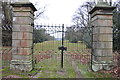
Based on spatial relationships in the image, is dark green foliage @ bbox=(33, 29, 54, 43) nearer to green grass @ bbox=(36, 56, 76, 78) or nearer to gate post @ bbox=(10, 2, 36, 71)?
gate post @ bbox=(10, 2, 36, 71)

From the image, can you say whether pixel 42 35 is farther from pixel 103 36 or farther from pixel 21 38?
pixel 103 36

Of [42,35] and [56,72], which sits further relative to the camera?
[42,35]

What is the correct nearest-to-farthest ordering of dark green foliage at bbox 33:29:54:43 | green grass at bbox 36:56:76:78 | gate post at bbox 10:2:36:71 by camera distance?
green grass at bbox 36:56:76:78
gate post at bbox 10:2:36:71
dark green foliage at bbox 33:29:54:43

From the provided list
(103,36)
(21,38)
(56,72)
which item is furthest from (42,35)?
(103,36)

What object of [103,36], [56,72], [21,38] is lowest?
[56,72]

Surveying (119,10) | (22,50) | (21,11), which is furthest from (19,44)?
(119,10)

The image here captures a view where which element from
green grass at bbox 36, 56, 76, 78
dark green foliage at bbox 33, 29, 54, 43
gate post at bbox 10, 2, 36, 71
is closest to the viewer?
green grass at bbox 36, 56, 76, 78

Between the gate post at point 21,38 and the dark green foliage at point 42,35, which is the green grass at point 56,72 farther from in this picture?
the dark green foliage at point 42,35

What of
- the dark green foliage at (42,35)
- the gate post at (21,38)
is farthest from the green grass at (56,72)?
the dark green foliage at (42,35)

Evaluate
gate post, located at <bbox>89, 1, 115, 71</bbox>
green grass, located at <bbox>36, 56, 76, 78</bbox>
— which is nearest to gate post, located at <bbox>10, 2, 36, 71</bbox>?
green grass, located at <bbox>36, 56, 76, 78</bbox>

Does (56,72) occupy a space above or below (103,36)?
below

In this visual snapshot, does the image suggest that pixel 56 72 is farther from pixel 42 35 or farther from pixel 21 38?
pixel 42 35

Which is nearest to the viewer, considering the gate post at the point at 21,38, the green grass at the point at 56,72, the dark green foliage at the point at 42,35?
the green grass at the point at 56,72

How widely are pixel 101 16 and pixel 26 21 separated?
3392mm
